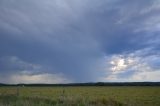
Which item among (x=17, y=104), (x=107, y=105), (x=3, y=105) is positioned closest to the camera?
(x=3, y=105)

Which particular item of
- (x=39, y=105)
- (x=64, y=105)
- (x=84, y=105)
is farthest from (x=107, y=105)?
(x=39, y=105)

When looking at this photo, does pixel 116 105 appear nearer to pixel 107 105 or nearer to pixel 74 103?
pixel 107 105

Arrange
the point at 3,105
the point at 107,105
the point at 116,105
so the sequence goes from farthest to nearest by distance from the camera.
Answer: the point at 116,105 < the point at 107,105 < the point at 3,105

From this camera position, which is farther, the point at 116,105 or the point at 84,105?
the point at 116,105

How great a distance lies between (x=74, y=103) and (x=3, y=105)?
4930mm

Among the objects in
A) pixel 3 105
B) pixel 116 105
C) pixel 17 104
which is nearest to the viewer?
pixel 3 105

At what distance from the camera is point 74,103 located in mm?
18969

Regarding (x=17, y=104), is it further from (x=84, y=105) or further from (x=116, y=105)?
(x=116, y=105)

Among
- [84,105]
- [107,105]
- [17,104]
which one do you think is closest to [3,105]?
[17,104]

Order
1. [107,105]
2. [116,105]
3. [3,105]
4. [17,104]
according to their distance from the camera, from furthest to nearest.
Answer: [116,105] < [107,105] < [17,104] < [3,105]

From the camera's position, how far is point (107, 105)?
63.1 ft

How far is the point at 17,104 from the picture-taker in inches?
711

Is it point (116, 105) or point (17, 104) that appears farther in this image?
point (116, 105)

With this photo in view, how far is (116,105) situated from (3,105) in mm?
9199
